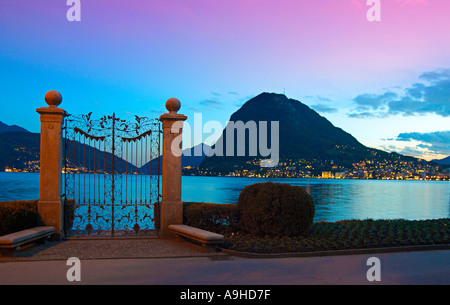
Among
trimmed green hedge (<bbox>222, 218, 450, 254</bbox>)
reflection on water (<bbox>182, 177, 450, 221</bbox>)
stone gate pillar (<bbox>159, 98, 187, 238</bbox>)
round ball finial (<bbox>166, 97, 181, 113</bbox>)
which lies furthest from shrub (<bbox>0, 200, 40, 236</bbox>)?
reflection on water (<bbox>182, 177, 450, 221</bbox>)

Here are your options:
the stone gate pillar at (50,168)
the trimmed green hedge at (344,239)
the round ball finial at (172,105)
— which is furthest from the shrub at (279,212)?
the stone gate pillar at (50,168)

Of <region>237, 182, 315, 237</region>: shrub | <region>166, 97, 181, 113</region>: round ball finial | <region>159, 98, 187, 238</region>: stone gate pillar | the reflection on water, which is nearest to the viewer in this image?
<region>237, 182, 315, 237</region>: shrub

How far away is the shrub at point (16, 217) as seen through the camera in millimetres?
10047

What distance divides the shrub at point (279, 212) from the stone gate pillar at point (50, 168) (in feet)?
17.8

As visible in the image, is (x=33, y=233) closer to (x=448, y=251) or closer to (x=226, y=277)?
(x=226, y=277)

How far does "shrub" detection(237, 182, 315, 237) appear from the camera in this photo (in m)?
11.2

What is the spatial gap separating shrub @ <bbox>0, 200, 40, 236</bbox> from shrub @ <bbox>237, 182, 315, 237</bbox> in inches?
234

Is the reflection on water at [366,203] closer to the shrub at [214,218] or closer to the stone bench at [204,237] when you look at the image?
the shrub at [214,218]

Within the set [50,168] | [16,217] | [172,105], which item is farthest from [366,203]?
[16,217]

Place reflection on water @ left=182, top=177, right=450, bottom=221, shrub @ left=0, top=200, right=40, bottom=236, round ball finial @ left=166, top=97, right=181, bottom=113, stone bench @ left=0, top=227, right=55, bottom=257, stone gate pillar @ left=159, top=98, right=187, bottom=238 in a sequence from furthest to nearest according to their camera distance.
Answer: reflection on water @ left=182, top=177, right=450, bottom=221
round ball finial @ left=166, top=97, right=181, bottom=113
stone gate pillar @ left=159, top=98, right=187, bottom=238
shrub @ left=0, top=200, right=40, bottom=236
stone bench @ left=0, top=227, right=55, bottom=257

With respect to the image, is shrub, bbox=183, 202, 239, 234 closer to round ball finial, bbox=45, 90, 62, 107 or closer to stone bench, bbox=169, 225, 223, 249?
stone bench, bbox=169, 225, 223, 249

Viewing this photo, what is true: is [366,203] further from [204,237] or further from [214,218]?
[204,237]
